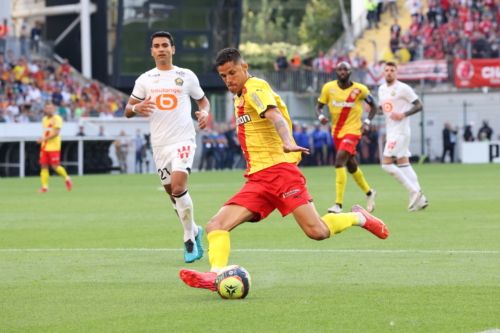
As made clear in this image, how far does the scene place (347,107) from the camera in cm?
1420

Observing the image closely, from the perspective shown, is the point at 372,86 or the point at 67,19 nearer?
the point at 372,86

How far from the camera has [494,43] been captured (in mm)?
41719

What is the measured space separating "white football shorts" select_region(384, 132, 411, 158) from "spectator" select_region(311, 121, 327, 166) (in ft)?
77.9

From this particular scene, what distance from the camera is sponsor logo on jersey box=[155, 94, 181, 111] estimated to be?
9.63 m

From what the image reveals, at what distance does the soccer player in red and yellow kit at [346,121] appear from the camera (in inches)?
550

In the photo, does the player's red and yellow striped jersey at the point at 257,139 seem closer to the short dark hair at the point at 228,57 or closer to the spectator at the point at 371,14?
the short dark hair at the point at 228,57

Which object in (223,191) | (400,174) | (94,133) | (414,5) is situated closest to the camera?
(400,174)

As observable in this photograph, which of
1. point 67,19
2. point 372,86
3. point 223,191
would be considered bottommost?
point 223,191

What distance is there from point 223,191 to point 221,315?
49.4 feet

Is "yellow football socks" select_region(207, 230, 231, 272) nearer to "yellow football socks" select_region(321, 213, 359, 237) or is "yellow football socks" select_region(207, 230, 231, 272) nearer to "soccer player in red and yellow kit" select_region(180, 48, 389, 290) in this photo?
"soccer player in red and yellow kit" select_region(180, 48, 389, 290)

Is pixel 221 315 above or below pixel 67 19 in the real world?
below

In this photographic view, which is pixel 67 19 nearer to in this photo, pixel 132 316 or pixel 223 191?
pixel 223 191

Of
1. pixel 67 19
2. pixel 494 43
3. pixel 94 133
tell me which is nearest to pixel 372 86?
pixel 494 43

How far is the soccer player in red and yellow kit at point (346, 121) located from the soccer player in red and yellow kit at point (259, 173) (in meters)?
6.87
